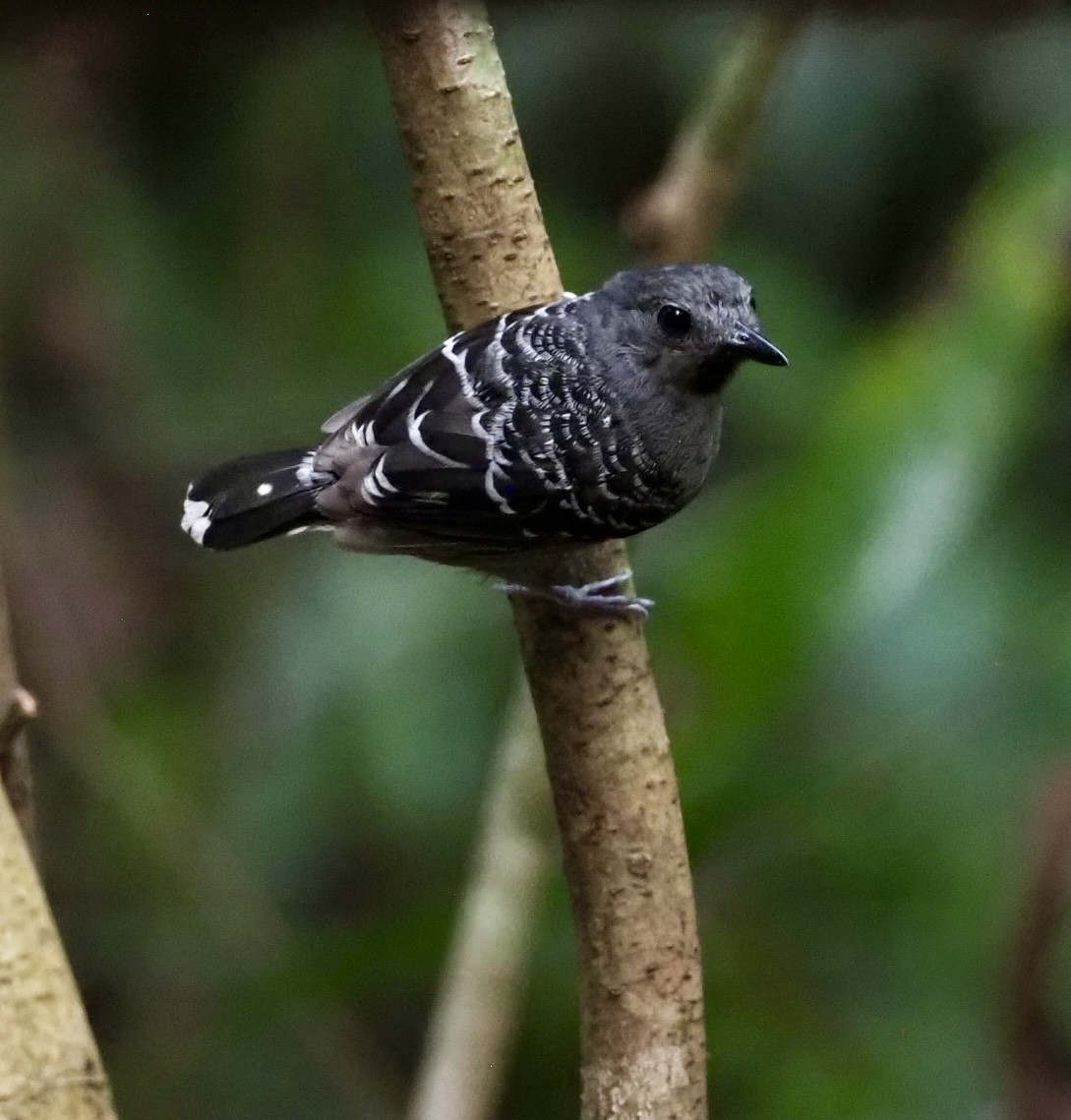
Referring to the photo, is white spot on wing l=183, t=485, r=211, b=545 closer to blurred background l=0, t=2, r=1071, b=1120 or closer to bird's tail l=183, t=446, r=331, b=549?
bird's tail l=183, t=446, r=331, b=549

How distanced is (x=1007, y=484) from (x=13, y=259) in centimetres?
266

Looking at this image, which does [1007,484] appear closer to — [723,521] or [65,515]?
[723,521]

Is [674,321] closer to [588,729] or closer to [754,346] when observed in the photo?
[754,346]

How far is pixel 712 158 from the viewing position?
2906mm

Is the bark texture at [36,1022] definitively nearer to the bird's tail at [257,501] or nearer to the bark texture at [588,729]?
the bark texture at [588,729]

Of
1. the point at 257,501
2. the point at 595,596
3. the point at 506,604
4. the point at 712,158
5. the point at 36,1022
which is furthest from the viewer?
the point at 506,604

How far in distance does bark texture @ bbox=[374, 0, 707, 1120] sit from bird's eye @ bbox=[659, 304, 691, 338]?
0.32 metres

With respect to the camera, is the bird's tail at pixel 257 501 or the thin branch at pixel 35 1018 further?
the bird's tail at pixel 257 501

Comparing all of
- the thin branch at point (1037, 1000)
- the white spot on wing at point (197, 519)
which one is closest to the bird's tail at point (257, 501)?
the white spot on wing at point (197, 519)

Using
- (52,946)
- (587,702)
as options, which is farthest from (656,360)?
(52,946)

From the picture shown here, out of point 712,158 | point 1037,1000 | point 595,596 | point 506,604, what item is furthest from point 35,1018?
point 506,604

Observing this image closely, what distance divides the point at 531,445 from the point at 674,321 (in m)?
0.27

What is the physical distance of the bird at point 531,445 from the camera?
6.69ft

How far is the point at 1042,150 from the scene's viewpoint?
3.38 metres
